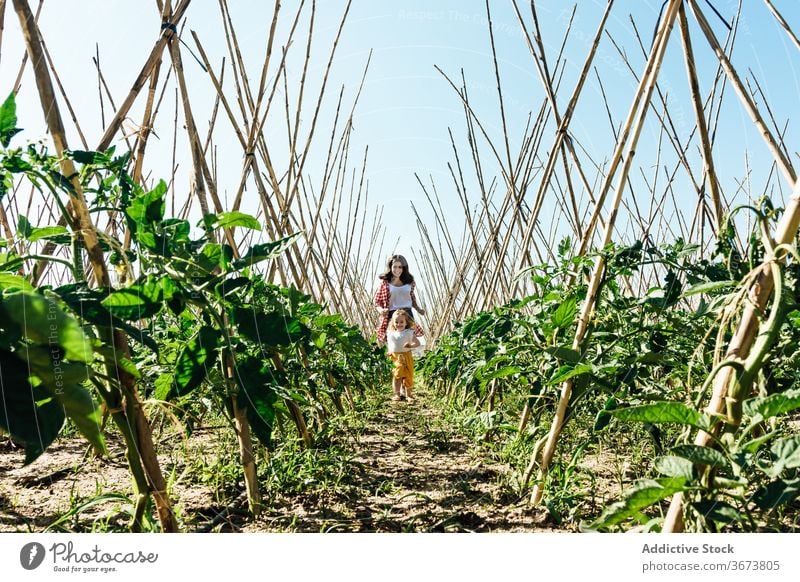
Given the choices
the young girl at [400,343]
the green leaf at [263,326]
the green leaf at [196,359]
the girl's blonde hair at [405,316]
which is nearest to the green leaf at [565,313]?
A: the green leaf at [263,326]

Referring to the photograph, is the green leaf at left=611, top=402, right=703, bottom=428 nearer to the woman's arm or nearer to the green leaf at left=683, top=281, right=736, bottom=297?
the green leaf at left=683, top=281, right=736, bottom=297

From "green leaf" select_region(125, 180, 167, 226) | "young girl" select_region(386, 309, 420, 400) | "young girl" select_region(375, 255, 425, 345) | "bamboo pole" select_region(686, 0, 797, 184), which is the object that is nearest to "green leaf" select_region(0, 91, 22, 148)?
"green leaf" select_region(125, 180, 167, 226)

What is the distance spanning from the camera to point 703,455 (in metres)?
0.61

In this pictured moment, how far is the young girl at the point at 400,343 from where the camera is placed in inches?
160

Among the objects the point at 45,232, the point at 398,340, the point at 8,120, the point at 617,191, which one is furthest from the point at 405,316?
the point at 8,120

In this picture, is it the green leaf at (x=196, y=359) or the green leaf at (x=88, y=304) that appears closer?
the green leaf at (x=88, y=304)

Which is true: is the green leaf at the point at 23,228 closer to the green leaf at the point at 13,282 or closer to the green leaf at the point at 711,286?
the green leaf at the point at 13,282

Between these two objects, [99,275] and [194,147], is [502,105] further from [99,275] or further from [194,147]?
[99,275]

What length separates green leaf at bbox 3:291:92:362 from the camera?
499 mm

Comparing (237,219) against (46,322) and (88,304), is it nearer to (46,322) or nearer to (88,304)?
(88,304)

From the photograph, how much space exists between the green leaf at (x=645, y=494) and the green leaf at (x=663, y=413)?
61 millimetres

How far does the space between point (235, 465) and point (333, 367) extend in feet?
3.15
